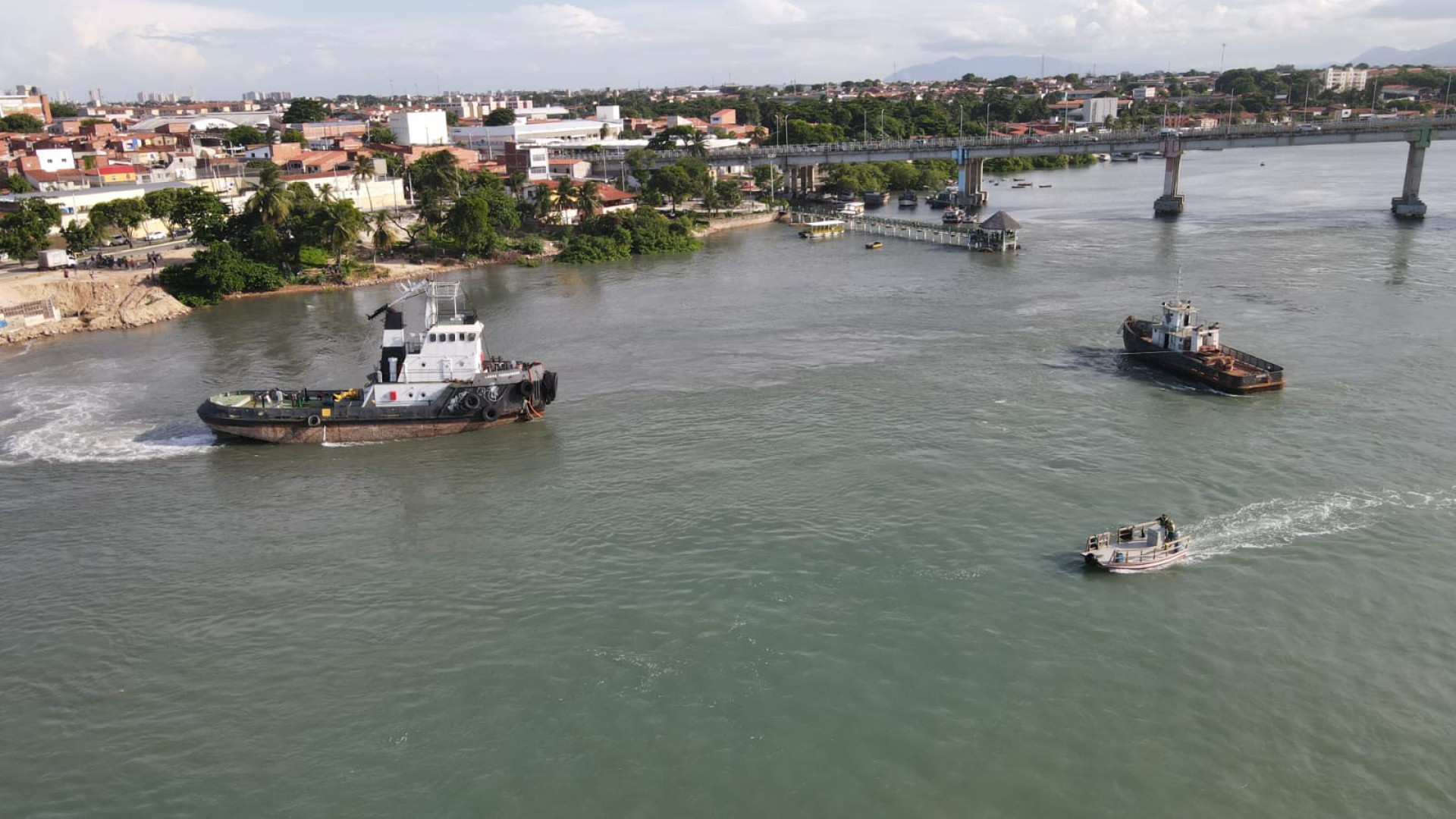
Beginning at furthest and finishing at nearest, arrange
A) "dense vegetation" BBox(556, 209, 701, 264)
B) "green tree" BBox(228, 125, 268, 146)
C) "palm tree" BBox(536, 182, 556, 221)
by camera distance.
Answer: "green tree" BBox(228, 125, 268, 146) → "palm tree" BBox(536, 182, 556, 221) → "dense vegetation" BBox(556, 209, 701, 264)

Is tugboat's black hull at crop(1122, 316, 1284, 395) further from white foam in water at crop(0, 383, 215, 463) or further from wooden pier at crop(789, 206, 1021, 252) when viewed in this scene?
white foam in water at crop(0, 383, 215, 463)

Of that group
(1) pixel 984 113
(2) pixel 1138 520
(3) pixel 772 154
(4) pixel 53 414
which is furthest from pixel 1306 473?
(1) pixel 984 113

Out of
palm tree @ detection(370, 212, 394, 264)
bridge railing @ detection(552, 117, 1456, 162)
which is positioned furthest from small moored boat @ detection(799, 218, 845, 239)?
palm tree @ detection(370, 212, 394, 264)

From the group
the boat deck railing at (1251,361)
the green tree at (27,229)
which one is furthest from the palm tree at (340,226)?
the boat deck railing at (1251,361)

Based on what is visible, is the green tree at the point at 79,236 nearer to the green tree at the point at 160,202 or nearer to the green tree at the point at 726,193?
the green tree at the point at 160,202

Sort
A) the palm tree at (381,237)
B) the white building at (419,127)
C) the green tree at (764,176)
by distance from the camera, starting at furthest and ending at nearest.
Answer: the white building at (419,127)
the green tree at (764,176)
the palm tree at (381,237)

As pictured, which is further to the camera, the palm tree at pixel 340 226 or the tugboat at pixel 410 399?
the palm tree at pixel 340 226
